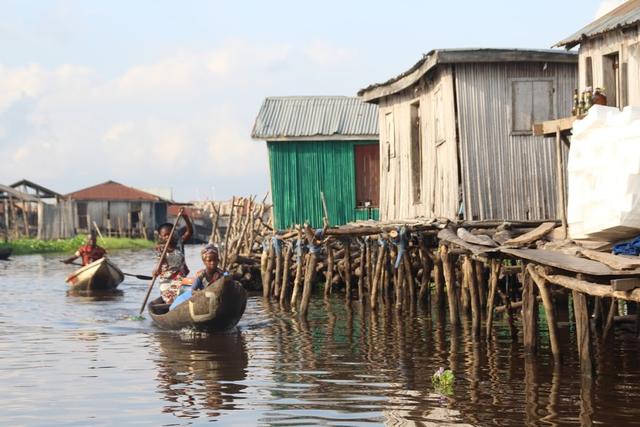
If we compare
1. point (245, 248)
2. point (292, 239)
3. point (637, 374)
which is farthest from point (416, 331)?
point (245, 248)

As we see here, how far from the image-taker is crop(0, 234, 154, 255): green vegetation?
53.2 m

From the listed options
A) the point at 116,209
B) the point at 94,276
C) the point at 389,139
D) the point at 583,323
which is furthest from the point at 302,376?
the point at 116,209

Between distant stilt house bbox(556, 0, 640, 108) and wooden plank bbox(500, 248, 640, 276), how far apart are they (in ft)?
11.3

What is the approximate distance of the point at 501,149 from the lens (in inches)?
742

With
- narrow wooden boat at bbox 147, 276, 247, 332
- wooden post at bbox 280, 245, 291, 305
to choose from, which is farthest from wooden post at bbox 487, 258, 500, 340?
wooden post at bbox 280, 245, 291, 305

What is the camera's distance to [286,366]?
46.9 ft

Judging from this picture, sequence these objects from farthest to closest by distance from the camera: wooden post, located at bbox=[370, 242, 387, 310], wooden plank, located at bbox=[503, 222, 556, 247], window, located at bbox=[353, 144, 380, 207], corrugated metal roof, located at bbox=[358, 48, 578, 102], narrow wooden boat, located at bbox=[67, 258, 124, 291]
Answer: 1. narrow wooden boat, located at bbox=[67, 258, 124, 291]
2. window, located at bbox=[353, 144, 380, 207]
3. wooden post, located at bbox=[370, 242, 387, 310]
4. corrugated metal roof, located at bbox=[358, 48, 578, 102]
5. wooden plank, located at bbox=[503, 222, 556, 247]

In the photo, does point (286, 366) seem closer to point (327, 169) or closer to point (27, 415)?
point (27, 415)

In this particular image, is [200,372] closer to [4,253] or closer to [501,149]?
[501,149]

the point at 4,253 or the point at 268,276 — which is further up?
the point at 4,253

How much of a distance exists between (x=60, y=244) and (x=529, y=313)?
44140mm

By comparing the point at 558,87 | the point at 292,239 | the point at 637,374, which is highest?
the point at 558,87

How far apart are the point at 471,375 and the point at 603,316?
4958 millimetres

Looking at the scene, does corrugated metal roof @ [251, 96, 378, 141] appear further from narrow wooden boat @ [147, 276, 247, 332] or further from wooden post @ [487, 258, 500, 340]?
wooden post @ [487, 258, 500, 340]
